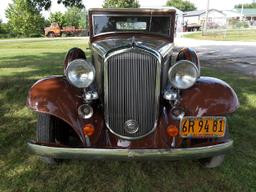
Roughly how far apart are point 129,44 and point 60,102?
93cm

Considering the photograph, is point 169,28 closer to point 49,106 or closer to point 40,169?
point 49,106

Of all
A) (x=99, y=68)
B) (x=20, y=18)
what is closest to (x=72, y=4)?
(x=99, y=68)

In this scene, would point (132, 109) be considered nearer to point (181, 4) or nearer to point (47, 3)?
point (47, 3)

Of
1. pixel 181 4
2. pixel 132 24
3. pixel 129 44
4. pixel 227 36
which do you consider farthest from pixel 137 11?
pixel 181 4

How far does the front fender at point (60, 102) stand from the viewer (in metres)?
3.17

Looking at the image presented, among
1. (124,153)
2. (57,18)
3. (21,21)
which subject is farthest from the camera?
(57,18)

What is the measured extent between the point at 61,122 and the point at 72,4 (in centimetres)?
449

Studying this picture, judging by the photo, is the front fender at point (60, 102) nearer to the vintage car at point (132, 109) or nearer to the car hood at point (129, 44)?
the vintage car at point (132, 109)

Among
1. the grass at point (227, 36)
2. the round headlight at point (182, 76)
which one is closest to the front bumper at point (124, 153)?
the round headlight at point (182, 76)

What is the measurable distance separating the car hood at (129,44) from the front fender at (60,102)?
21.7 inches

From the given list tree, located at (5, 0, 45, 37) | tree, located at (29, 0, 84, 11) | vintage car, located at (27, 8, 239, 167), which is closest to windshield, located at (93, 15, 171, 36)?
vintage car, located at (27, 8, 239, 167)

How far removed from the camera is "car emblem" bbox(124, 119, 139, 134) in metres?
3.21

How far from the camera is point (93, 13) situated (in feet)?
14.0

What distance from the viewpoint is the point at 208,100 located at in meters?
3.25
